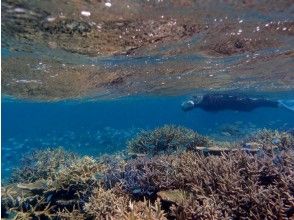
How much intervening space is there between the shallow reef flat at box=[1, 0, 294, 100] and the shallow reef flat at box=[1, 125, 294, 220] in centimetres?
483

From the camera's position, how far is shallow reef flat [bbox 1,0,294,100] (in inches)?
382

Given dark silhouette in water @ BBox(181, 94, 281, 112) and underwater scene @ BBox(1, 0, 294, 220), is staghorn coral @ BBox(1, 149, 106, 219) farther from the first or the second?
dark silhouette in water @ BBox(181, 94, 281, 112)

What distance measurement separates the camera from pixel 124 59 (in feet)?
52.3

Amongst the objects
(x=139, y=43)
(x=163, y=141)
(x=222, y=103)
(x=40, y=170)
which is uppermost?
(x=139, y=43)

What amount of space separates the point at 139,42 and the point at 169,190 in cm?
808

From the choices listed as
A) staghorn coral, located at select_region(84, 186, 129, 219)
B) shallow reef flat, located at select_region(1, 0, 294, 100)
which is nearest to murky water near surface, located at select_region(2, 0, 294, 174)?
shallow reef flat, located at select_region(1, 0, 294, 100)

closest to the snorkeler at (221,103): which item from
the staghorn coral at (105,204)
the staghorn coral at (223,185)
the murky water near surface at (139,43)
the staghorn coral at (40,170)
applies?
the murky water near surface at (139,43)

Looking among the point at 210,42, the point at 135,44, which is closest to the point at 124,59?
the point at 135,44

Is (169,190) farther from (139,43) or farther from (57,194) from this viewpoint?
(139,43)

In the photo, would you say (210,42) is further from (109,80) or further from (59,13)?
(109,80)

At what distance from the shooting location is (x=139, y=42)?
13094 millimetres

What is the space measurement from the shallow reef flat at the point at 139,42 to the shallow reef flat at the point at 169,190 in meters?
4.83

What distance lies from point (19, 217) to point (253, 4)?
31.1 feet

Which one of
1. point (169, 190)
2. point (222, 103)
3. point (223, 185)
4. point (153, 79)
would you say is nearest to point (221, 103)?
point (222, 103)
